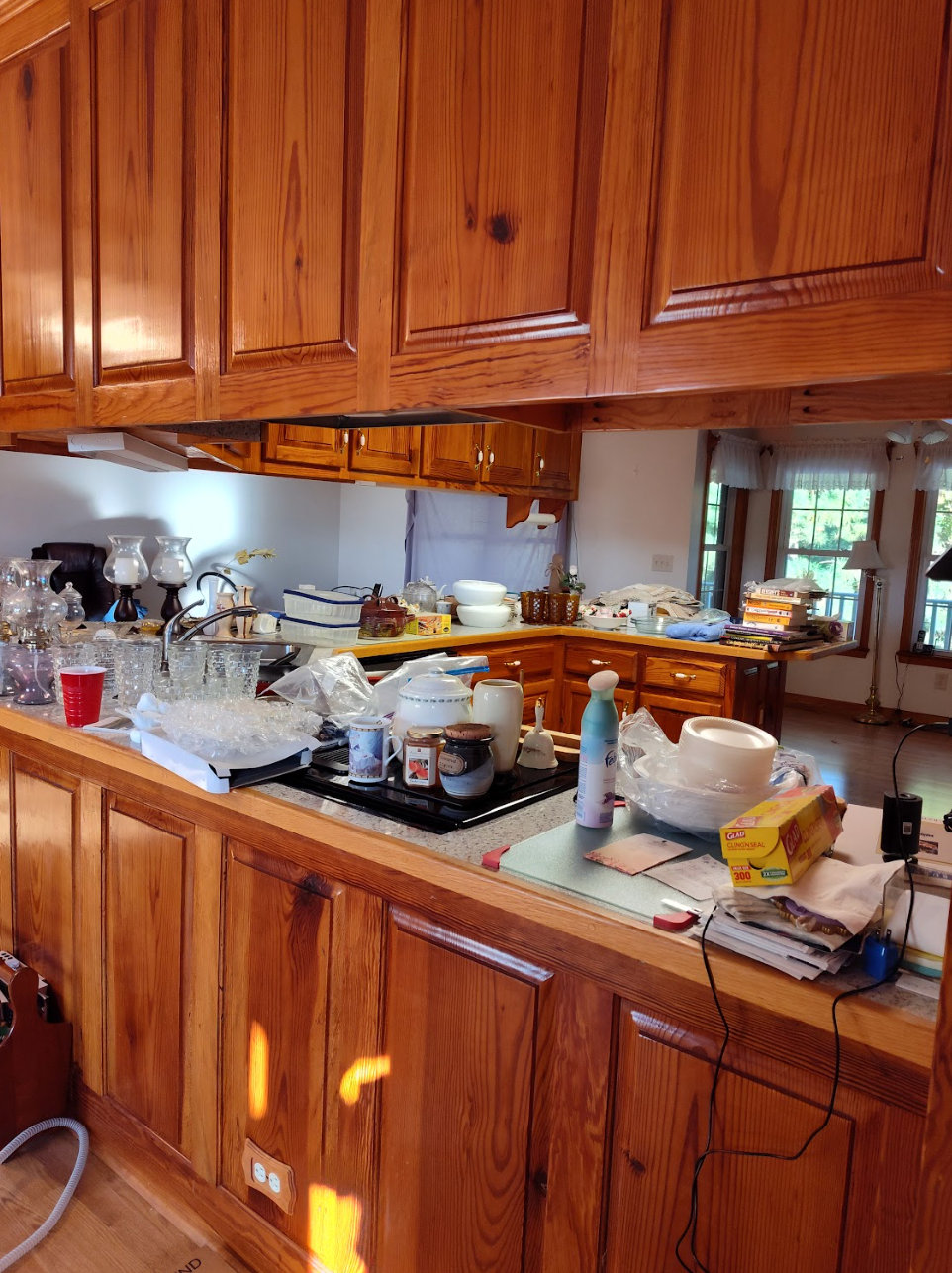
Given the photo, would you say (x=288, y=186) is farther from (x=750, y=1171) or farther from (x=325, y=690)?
(x=750, y=1171)

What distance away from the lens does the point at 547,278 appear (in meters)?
1.07

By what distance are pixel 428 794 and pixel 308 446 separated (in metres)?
2.38

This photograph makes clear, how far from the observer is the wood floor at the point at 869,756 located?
5.19m

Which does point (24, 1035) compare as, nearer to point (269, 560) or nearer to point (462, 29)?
point (462, 29)

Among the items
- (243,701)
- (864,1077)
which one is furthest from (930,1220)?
(243,701)

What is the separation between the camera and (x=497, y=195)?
1121 mm

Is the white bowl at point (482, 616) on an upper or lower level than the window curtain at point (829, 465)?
lower

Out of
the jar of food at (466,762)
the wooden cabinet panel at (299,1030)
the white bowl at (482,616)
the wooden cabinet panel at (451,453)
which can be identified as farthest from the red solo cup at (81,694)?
the white bowl at (482,616)

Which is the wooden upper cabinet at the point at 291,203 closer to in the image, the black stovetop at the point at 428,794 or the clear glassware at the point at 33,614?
the black stovetop at the point at 428,794

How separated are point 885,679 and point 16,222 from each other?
7391mm

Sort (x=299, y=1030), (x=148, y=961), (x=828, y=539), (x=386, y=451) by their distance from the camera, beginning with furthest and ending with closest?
(x=828, y=539)
(x=386, y=451)
(x=148, y=961)
(x=299, y=1030)

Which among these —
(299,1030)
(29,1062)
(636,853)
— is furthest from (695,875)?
(29,1062)

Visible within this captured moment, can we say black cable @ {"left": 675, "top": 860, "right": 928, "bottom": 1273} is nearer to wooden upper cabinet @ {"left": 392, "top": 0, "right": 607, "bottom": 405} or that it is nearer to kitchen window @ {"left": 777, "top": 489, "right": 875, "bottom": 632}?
wooden upper cabinet @ {"left": 392, "top": 0, "right": 607, "bottom": 405}

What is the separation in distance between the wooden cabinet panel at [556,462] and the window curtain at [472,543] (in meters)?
0.41
